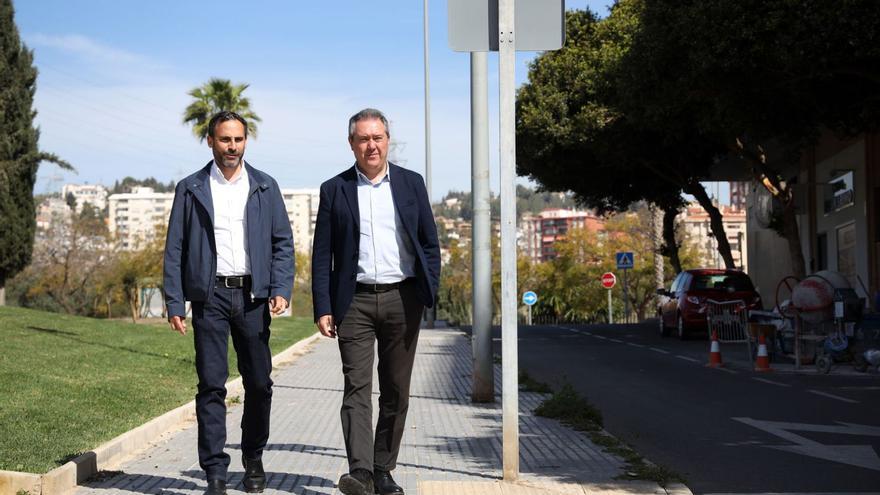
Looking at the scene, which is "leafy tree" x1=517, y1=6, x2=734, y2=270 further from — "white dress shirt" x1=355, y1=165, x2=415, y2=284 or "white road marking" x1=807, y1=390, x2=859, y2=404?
→ "white dress shirt" x1=355, y1=165, x2=415, y2=284

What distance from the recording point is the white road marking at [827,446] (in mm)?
8484

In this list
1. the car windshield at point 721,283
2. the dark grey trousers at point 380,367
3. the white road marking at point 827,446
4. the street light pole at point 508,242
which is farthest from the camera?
the car windshield at point 721,283

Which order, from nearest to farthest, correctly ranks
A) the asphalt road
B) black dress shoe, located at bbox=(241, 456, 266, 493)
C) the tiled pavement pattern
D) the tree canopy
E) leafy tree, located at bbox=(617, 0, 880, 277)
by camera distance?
black dress shoe, located at bbox=(241, 456, 266, 493) → the tiled pavement pattern → the asphalt road → leafy tree, located at bbox=(617, 0, 880, 277) → the tree canopy

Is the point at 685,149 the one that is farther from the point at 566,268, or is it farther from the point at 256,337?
the point at 566,268

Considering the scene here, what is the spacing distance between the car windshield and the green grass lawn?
9.71 m

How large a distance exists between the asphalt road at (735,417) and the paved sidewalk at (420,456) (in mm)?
713

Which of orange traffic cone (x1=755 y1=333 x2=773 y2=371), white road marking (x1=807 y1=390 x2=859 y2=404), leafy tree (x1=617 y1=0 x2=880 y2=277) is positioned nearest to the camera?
white road marking (x1=807 y1=390 x2=859 y2=404)

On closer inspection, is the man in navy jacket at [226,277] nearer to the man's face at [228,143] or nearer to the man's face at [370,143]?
the man's face at [228,143]

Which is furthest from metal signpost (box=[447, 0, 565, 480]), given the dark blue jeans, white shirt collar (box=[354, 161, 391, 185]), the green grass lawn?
the green grass lawn

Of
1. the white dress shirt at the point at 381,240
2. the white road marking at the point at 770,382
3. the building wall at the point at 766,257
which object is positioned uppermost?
the building wall at the point at 766,257

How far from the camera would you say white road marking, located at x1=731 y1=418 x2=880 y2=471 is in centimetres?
848

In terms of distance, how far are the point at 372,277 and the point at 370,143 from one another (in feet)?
2.30

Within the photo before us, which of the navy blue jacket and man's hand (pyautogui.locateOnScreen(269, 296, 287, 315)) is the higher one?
the navy blue jacket

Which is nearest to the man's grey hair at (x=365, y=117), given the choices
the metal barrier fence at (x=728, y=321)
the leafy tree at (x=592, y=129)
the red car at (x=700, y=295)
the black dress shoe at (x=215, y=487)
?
the black dress shoe at (x=215, y=487)
